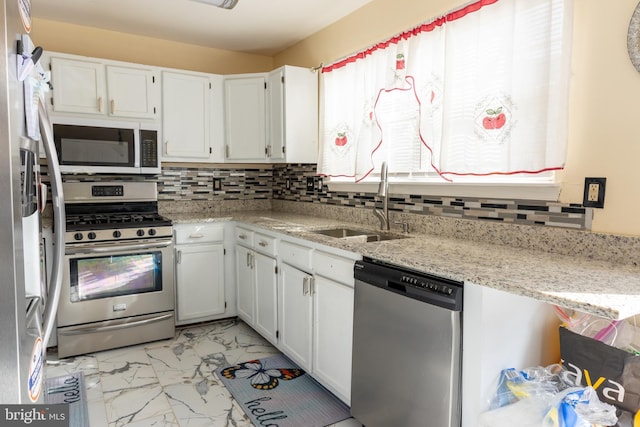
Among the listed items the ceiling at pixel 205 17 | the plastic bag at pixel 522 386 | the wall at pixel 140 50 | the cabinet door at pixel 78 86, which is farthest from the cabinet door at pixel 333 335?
the wall at pixel 140 50

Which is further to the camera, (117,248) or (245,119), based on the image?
(245,119)

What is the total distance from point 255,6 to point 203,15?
45cm

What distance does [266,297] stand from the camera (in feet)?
9.60

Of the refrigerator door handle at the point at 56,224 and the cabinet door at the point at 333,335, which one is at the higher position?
the refrigerator door handle at the point at 56,224

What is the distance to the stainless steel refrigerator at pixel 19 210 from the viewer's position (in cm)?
68

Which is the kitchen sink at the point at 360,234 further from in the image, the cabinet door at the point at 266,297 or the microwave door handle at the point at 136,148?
the microwave door handle at the point at 136,148

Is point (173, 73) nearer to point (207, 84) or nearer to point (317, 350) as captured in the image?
point (207, 84)

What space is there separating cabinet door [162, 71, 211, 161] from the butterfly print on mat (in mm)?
1850

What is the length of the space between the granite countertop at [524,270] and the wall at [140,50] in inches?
96.4

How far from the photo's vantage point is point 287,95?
3.37 meters

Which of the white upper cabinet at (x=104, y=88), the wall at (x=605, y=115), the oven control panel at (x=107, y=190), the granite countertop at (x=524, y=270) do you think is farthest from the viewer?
the oven control panel at (x=107, y=190)

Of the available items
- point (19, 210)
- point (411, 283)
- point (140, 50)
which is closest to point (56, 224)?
point (19, 210)

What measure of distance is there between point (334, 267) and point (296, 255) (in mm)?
410

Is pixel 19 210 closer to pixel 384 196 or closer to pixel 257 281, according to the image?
pixel 384 196
